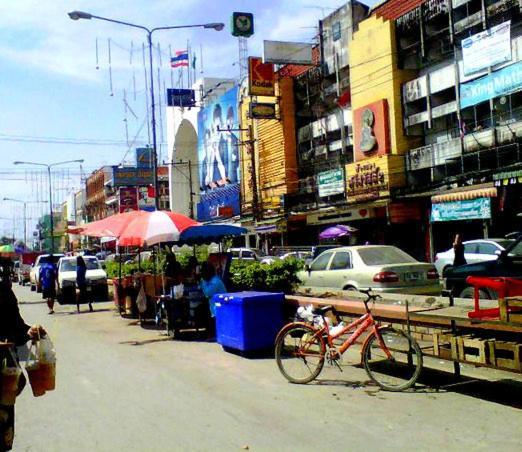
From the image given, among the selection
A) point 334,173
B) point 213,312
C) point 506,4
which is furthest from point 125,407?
point 334,173

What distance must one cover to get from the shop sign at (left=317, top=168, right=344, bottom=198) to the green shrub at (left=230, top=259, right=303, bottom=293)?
1991cm

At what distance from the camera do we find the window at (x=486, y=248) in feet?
59.0

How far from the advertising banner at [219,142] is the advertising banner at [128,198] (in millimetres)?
16938

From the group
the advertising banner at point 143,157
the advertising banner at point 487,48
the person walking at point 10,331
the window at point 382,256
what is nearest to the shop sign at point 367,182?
the advertising banner at point 487,48

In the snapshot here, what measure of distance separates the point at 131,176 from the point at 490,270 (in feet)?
198

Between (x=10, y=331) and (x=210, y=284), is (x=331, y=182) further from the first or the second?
(x=10, y=331)

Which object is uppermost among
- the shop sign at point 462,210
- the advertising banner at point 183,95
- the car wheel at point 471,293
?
the advertising banner at point 183,95

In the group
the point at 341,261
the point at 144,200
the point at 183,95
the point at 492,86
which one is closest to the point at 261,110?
the point at 492,86

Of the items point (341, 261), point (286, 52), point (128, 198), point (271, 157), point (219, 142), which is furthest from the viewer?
point (128, 198)

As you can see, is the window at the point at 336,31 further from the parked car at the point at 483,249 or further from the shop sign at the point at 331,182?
the parked car at the point at 483,249

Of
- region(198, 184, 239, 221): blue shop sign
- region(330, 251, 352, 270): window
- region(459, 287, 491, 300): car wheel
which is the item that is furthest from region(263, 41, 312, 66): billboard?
region(459, 287, 491, 300): car wheel

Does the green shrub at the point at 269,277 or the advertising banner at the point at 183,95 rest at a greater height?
the advertising banner at the point at 183,95

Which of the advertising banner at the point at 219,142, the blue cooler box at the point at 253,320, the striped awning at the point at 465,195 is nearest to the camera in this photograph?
the blue cooler box at the point at 253,320

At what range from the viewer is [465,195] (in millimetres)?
23891
